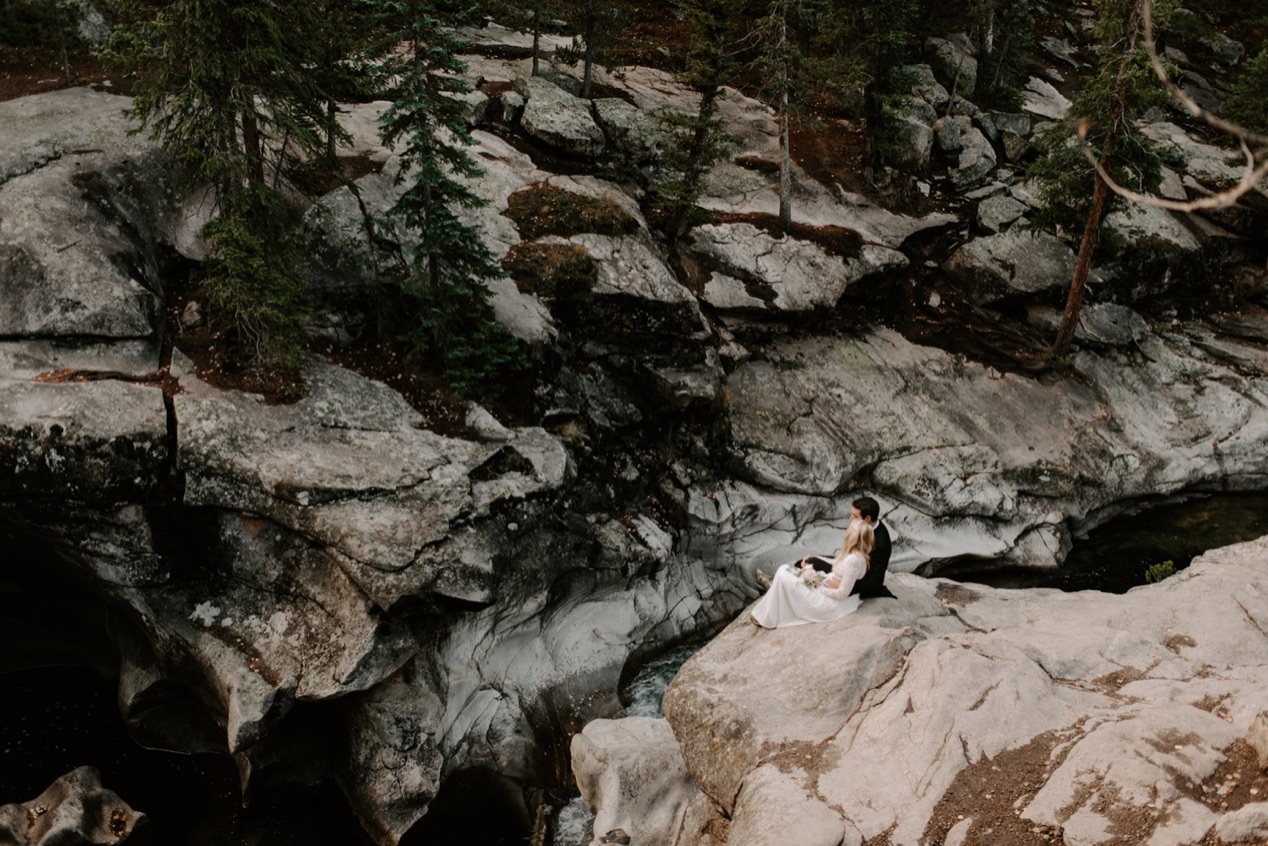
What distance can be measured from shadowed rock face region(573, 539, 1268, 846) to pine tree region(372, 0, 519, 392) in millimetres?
8543

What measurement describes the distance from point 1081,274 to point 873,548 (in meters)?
16.3

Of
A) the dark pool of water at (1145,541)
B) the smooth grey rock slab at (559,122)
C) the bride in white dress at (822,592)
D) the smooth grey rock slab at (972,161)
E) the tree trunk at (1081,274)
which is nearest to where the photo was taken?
the bride in white dress at (822,592)

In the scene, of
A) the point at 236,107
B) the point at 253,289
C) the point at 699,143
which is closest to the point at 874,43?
the point at 699,143

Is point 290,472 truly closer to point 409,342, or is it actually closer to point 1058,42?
point 409,342

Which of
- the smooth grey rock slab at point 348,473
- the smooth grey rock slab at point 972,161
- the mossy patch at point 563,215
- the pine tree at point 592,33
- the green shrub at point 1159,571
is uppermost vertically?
the pine tree at point 592,33

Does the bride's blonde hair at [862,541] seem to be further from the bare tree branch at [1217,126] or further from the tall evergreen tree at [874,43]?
the tall evergreen tree at [874,43]

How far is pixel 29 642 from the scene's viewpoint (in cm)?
1819

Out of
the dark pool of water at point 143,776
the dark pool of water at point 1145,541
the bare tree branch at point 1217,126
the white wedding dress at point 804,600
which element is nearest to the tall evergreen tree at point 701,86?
the dark pool of water at point 1145,541

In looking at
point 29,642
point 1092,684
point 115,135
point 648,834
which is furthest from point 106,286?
point 1092,684

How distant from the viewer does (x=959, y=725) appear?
1012cm

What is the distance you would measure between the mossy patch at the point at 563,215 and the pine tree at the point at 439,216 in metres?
3.51

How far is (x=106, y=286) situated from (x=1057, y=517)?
913 inches

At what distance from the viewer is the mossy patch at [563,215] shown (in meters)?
22.3

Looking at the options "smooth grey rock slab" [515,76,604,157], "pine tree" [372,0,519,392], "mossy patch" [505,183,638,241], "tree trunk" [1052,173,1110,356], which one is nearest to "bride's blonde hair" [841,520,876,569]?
"pine tree" [372,0,519,392]
